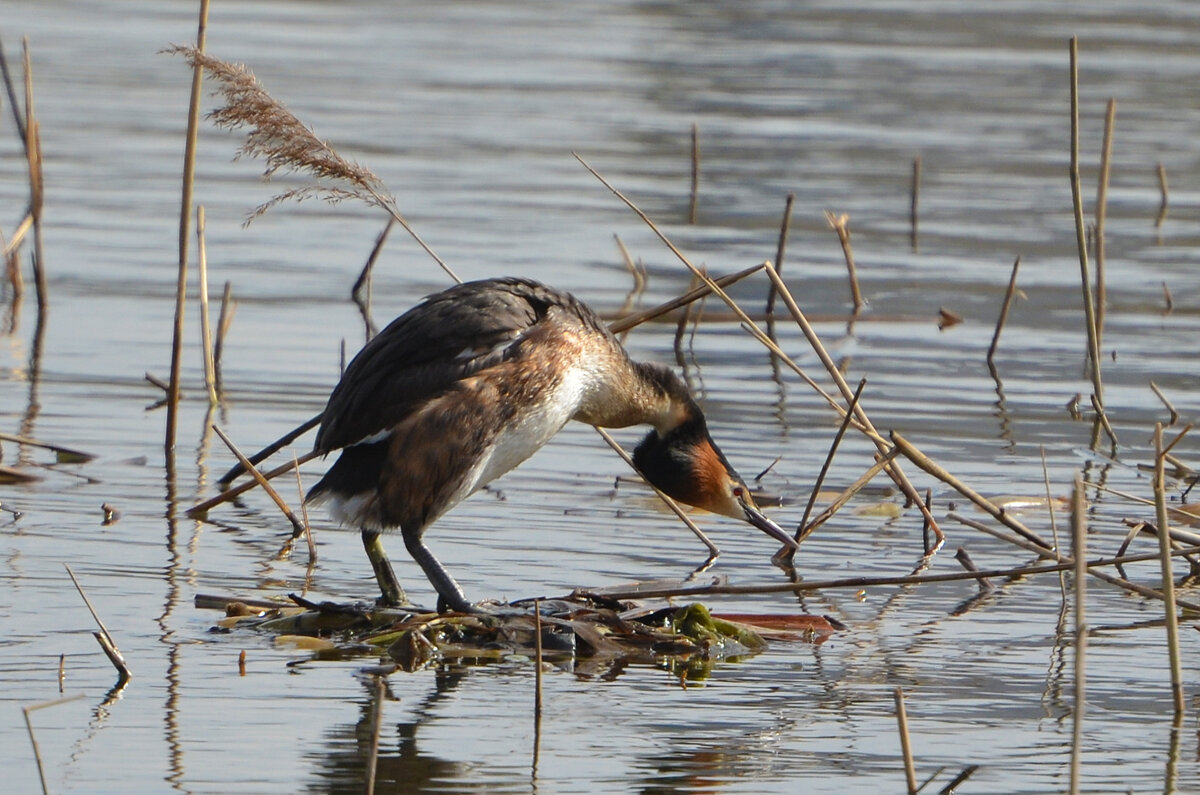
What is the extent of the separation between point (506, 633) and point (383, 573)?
0.46m

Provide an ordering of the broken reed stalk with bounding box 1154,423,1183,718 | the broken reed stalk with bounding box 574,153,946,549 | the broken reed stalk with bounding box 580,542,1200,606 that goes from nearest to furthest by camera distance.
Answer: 1. the broken reed stalk with bounding box 1154,423,1183,718
2. the broken reed stalk with bounding box 580,542,1200,606
3. the broken reed stalk with bounding box 574,153,946,549

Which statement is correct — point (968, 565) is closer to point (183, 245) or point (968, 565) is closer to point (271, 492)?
point (271, 492)

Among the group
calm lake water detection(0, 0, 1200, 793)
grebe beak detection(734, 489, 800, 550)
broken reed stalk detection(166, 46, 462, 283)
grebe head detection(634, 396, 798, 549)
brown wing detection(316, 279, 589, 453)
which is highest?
broken reed stalk detection(166, 46, 462, 283)

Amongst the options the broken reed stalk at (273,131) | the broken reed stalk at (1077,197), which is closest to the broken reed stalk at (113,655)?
the broken reed stalk at (273,131)

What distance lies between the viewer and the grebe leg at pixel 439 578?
5.21m

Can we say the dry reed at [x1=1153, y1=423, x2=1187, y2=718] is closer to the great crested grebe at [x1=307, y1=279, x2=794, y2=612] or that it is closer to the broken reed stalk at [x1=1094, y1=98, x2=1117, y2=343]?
the great crested grebe at [x1=307, y1=279, x2=794, y2=612]

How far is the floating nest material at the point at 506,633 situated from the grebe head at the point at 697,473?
2.05 ft

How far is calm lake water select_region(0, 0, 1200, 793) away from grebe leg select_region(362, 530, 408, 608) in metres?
0.22

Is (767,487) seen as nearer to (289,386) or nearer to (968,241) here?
(289,386)

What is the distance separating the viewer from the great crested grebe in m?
5.21

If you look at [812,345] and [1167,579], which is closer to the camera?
[1167,579]

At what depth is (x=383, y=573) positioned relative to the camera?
17.5ft

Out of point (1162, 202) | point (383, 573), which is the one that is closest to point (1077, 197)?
point (383, 573)

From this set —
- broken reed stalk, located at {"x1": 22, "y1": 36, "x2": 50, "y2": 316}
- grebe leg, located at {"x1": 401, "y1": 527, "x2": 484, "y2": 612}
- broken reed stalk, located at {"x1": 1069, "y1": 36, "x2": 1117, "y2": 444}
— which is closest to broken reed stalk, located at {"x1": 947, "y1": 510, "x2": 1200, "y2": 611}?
broken reed stalk, located at {"x1": 1069, "y1": 36, "x2": 1117, "y2": 444}
